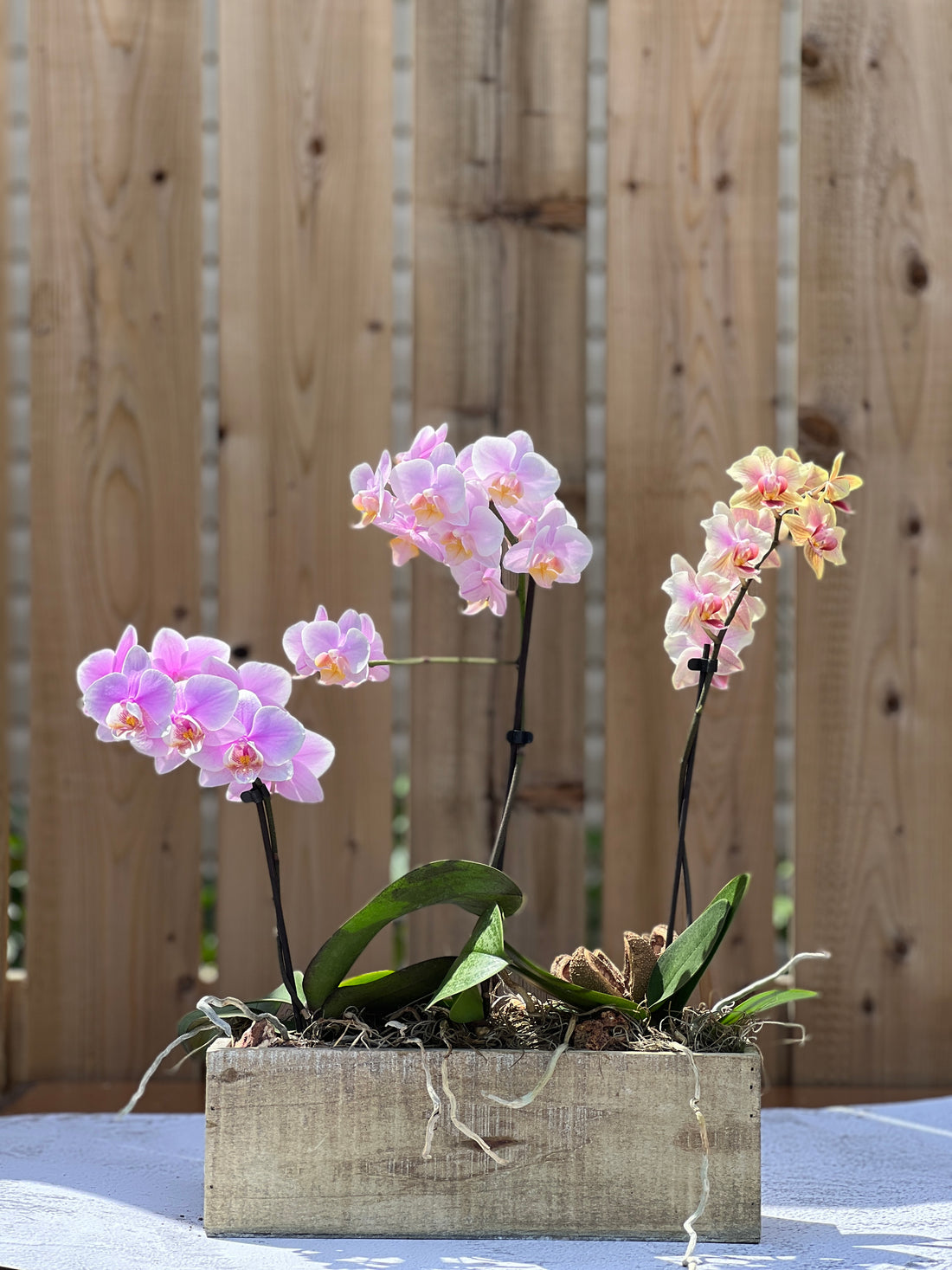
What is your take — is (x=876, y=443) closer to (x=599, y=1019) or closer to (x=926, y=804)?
(x=926, y=804)

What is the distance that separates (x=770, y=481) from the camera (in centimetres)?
75

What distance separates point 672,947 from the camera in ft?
2.55

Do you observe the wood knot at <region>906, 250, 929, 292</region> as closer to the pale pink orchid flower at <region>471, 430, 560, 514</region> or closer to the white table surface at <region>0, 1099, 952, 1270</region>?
the pale pink orchid flower at <region>471, 430, 560, 514</region>

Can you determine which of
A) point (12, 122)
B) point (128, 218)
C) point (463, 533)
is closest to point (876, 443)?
point (463, 533)

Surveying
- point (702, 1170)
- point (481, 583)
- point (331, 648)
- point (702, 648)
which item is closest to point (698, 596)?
point (702, 648)

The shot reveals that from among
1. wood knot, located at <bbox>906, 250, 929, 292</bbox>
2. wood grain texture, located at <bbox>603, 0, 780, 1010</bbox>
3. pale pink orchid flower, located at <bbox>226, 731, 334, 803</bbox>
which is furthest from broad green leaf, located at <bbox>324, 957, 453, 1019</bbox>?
wood knot, located at <bbox>906, 250, 929, 292</bbox>

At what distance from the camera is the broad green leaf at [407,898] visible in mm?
740

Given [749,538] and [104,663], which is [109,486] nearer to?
[104,663]

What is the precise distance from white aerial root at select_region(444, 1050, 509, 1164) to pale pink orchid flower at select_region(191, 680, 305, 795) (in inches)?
8.4

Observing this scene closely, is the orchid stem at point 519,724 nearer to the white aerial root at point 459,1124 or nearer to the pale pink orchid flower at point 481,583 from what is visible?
the pale pink orchid flower at point 481,583

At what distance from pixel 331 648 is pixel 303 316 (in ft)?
2.08

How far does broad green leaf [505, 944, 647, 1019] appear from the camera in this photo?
75cm

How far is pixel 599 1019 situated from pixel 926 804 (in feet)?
2.04

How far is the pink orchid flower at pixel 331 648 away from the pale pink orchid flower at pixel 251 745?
4 centimetres
